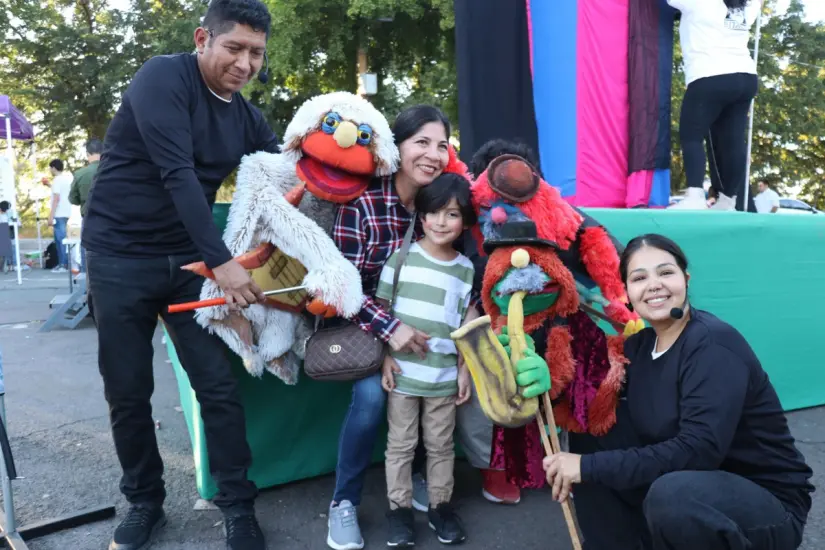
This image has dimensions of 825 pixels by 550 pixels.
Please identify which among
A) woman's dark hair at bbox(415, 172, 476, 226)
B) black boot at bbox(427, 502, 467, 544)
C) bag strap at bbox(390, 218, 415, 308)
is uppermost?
woman's dark hair at bbox(415, 172, 476, 226)

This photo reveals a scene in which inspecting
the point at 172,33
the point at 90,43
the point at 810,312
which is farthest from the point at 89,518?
the point at 90,43

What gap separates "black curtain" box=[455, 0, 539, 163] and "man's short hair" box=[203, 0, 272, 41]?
2.41 meters

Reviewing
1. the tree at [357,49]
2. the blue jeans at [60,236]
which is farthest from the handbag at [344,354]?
the tree at [357,49]

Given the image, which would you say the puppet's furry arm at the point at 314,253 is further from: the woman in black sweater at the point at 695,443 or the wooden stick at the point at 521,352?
the woman in black sweater at the point at 695,443

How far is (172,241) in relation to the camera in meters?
1.95

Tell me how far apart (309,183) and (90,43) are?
16.3 metres

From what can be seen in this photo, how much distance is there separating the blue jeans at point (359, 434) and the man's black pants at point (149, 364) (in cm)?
31

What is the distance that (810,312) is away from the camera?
10.6ft

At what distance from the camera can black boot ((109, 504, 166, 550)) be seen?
2.02 meters

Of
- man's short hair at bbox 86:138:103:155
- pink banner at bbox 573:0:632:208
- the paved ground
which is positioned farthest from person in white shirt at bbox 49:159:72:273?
pink banner at bbox 573:0:632:208

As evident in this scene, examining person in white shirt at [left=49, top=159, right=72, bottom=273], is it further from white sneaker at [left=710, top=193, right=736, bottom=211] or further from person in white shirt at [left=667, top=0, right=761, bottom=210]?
white sneaker at [left=710, top=193, right=736, bottom=211]

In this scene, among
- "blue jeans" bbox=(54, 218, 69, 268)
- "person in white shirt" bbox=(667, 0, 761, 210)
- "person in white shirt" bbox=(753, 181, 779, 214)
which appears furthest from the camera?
"person in white shirt" bbox=(753, 181, 779, 214)

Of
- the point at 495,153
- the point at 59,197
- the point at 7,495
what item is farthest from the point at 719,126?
the point at 59,197

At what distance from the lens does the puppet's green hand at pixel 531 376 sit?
1.60 m
